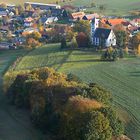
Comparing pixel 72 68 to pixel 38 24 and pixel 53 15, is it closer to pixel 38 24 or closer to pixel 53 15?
pixel 38 24

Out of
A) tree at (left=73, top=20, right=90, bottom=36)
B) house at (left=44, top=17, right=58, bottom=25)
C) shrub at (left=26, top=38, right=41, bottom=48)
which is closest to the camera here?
shrub at (left=26, top=38, right=41, bottom=48)

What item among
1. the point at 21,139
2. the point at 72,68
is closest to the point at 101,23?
the point at 72,68

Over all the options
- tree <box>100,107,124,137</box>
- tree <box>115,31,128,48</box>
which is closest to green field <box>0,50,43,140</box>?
tree <box>100,107,124,137</box>

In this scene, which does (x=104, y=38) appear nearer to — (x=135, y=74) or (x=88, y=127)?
(x=135, y=74)

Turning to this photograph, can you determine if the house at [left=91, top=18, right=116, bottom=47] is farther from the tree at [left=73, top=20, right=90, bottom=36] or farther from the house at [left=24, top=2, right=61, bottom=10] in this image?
the house at [left=24, top=2, right=61, bottom=10]

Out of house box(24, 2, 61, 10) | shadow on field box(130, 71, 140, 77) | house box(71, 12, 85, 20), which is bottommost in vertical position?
shadow on field box(130, 71, 140, 77)
